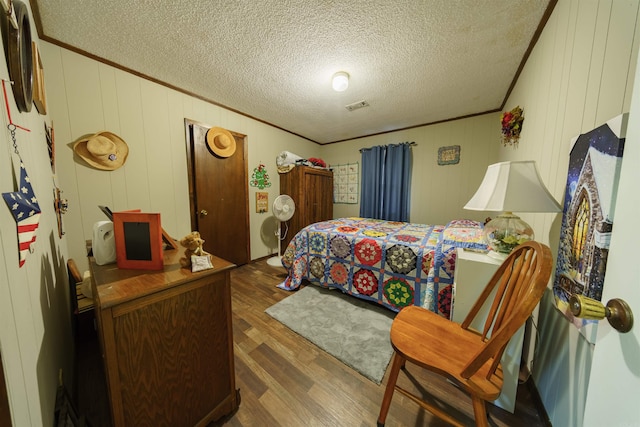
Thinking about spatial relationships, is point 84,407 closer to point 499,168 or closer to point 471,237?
point 499,168

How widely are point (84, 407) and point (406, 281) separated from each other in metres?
2.20

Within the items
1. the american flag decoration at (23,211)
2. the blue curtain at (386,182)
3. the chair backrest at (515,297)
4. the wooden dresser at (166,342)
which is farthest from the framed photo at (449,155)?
the american flag decoration at (23,211)

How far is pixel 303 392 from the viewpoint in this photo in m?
1.16

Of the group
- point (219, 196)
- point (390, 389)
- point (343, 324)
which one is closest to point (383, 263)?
point (343, 324)

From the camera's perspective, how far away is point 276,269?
9.62 ft

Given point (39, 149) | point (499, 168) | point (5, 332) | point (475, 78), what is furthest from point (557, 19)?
point (39, 149)

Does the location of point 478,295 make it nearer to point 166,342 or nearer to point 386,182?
point 166,342

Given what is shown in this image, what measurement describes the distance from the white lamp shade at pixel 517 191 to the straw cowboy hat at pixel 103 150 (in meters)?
2.86

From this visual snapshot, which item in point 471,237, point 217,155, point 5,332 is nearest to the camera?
point 5,332

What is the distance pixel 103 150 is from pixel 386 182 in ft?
11.7

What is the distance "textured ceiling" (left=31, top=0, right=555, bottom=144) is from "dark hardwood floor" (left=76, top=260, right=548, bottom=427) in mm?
2297

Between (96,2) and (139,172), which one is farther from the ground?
(96,2)

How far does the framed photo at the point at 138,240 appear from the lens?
87 cm

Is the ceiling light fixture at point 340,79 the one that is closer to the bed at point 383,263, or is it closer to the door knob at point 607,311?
the bed at point 383,263
